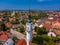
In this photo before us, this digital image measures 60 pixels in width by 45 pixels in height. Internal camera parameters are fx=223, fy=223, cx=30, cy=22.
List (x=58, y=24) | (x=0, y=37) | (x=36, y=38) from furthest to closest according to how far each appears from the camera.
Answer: (x=58, y=24) → (x=0, y=37) → (x=36, y=38)

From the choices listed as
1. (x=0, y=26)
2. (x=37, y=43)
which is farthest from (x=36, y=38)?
(x=0, y=26)

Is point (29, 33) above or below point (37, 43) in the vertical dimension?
above

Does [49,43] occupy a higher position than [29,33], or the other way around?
[29,33]

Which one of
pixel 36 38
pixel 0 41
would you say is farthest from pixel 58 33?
pixel 0 41

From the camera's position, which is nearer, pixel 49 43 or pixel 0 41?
pixel 49 43

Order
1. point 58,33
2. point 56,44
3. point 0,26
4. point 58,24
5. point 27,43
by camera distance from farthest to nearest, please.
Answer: point 58,24 < point 0,26 < point 58,33 < point 56,44 < point 27,43

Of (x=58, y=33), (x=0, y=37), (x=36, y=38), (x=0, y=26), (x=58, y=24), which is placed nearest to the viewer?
(x=36, y=38)

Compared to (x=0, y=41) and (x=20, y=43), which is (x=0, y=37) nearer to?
(x=0, y=41)

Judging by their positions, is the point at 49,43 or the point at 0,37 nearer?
the point at 49,43

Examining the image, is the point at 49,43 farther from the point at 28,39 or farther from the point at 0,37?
the point at 0,37
